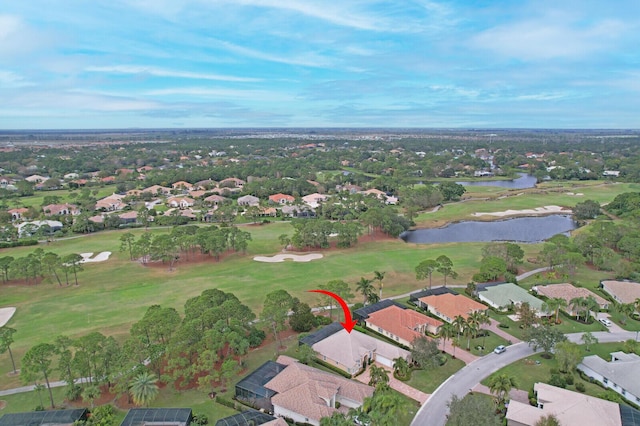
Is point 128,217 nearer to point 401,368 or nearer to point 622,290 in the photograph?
point 401,368

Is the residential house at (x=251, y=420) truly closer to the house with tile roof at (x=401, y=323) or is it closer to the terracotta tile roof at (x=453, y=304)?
the house with tile roof at (x=401, y=323)

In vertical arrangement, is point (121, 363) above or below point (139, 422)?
above

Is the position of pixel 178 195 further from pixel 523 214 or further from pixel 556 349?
pixel 556 349

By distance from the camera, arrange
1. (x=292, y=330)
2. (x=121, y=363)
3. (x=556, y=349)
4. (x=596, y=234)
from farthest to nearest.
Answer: (x=596, y=234), (x=292, y=330), (x=556, y=349), (x=121, y=363)

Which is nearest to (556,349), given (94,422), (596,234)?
(94,422)

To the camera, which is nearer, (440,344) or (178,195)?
(440,344)

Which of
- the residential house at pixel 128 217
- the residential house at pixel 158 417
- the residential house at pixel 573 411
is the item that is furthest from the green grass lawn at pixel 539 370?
the residential house at pixel 128 217
